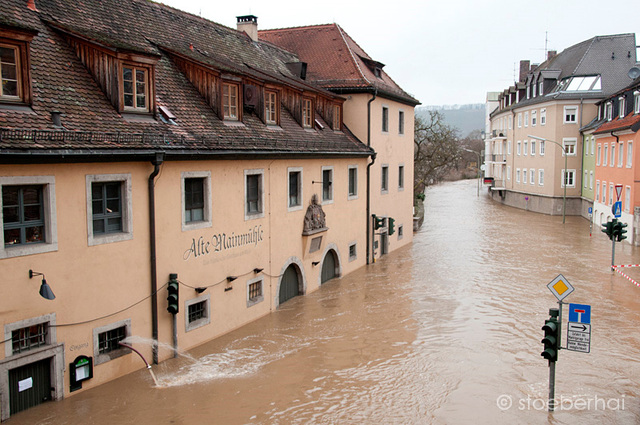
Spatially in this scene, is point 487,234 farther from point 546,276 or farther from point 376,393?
point 376,393

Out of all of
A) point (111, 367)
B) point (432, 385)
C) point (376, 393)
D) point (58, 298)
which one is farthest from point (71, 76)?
point (432, 385)

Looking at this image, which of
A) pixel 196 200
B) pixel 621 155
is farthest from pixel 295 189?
pixel 621 155

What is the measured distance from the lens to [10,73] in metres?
Answer: 11.0

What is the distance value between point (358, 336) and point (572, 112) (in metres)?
38.6

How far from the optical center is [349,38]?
30156 mm

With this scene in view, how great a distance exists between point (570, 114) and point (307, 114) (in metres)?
33.7

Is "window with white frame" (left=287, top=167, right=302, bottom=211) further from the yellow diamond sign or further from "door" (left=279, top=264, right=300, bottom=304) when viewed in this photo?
the yellow diamond sign

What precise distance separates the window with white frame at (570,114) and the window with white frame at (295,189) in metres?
35.9

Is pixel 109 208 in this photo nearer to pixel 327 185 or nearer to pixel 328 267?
pixel 327 185

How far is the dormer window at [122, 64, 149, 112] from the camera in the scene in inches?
526

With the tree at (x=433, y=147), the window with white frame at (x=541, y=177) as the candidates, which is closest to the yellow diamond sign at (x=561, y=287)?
the tree at (x=433, y=147)

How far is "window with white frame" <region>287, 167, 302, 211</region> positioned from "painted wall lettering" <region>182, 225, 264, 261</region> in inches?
98.0

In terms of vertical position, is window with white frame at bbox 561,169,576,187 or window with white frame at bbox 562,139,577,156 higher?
window with white frame at bbox 562,139,577,156

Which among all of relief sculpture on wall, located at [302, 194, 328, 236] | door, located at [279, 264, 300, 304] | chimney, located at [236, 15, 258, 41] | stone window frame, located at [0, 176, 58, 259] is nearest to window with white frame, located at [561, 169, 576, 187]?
chimney, located at [236, 15, 258, 41]
